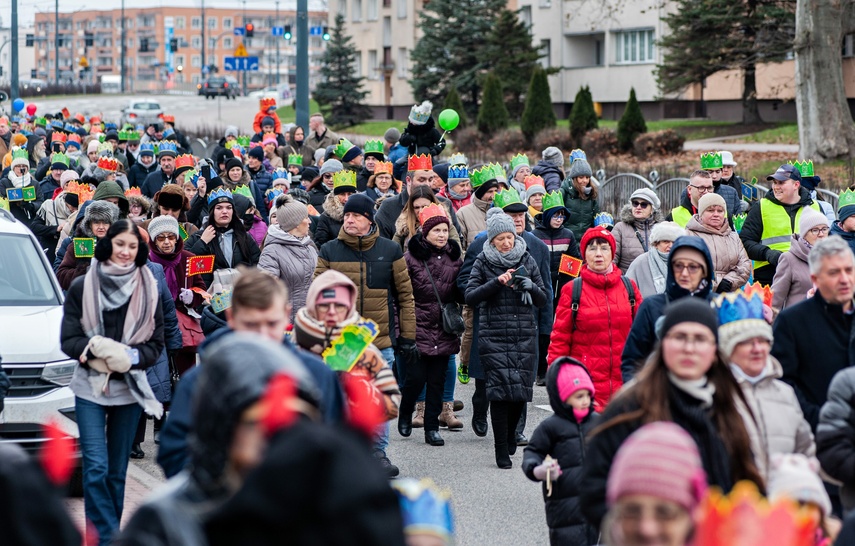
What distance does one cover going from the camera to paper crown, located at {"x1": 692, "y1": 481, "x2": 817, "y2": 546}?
312 centimetres

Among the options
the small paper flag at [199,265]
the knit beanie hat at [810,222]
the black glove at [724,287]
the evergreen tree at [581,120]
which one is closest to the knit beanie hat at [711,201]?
the black glove at [724,287]

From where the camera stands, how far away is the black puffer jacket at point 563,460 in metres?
6.61

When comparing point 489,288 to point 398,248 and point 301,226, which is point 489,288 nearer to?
point 398,248

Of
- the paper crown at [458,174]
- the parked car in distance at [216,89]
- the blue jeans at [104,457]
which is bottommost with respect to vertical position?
the blue jeans at [104,457]

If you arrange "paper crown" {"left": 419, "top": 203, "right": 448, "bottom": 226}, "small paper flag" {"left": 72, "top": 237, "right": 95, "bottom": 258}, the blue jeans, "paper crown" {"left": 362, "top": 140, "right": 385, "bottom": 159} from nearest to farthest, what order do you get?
the blue jeans
"small paper flag" {"left": 72, "top": 237, "right": 95, "bottom": 258}
"paper crown" {"left": 419, "top": 203, "right": 448, "bottom": 226}
"paper crown" {"left": 362, "top": 140, "right": 385, "bottom": 159}

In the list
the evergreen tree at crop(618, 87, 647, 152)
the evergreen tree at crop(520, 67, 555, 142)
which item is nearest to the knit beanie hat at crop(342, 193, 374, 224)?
the evergreen tree at crop(618, 87, 647, 152)

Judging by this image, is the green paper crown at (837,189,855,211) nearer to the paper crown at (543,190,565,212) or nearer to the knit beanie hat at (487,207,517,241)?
the paper crown at (543,190,565,212)

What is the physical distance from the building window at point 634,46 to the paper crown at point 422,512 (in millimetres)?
56325

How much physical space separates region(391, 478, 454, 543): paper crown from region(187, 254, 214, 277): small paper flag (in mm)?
6868

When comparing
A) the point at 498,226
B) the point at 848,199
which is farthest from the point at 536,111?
the point at 498,226

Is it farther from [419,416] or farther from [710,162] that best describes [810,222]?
[710,162]

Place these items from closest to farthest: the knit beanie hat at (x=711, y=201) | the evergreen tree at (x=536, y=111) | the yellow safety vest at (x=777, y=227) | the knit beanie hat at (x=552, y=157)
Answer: the knit beanie hat at (x=711, y=201) → the yellow safety vest at (x=777, y=227) → the knit beanie hat at (x=552, y=157) → the evergreen tree at (x=536, y=111)

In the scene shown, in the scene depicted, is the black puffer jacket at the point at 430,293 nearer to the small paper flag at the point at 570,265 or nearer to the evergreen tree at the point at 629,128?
the small paper flag at the point at 570,265

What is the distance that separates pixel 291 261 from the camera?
10.7 meters
